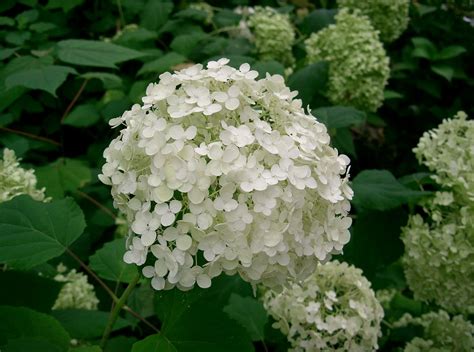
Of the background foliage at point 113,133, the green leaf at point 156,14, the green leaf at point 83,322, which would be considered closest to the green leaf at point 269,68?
the background foliage at point 113,133

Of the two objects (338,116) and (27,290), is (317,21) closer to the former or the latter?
(338,116)

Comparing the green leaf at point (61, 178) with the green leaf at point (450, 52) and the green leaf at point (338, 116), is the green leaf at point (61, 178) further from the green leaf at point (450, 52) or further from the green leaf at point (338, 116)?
the green leaf at point (450, 52)

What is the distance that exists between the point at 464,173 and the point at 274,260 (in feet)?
3.58

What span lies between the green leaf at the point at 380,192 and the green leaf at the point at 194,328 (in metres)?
0.86

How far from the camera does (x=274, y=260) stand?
135cm

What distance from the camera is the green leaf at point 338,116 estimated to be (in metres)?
2.62

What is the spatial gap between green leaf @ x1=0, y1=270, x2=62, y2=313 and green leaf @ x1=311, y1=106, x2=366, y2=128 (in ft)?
4.19

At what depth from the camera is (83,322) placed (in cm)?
197

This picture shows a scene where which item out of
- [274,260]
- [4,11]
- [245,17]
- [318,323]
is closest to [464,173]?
[318,323]

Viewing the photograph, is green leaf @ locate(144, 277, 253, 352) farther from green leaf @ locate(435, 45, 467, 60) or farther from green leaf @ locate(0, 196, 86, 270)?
green leaf @ locate(435, 45, 467, 60)

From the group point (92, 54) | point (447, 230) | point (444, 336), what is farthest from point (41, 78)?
point (444, 336)

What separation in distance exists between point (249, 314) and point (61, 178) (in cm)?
106

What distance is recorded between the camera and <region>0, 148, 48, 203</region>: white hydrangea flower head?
1.96 meters

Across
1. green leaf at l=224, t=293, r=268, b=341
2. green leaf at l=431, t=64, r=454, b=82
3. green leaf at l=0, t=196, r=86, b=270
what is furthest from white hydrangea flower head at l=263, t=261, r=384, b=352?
green leaf at l=431, t=64, r=454, b=82
